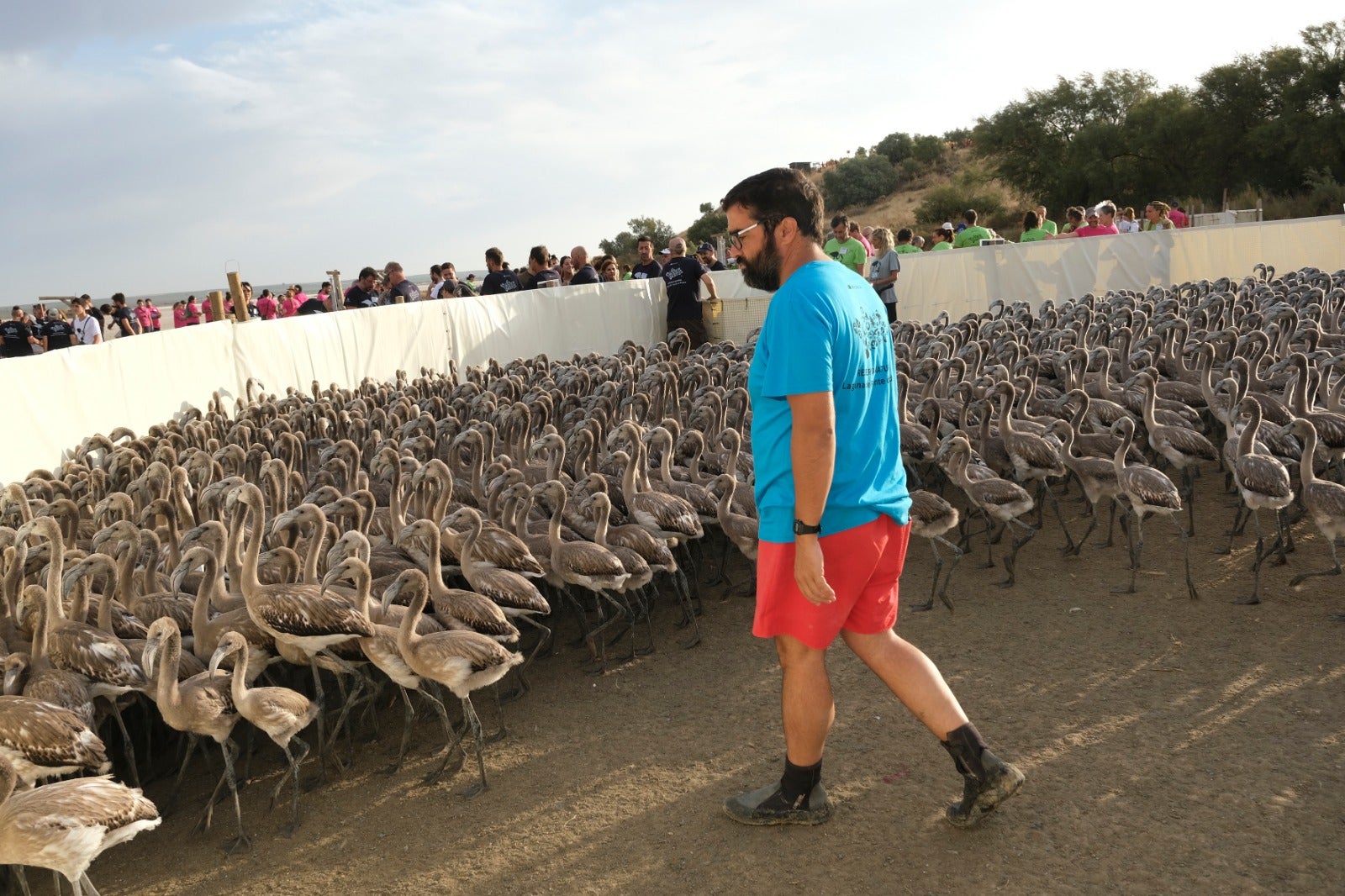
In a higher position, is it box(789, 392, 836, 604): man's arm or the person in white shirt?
the person in white shirt

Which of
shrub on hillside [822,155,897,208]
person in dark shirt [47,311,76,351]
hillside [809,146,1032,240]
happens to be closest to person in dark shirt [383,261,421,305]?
person in dark shirt [47,311,76,351]

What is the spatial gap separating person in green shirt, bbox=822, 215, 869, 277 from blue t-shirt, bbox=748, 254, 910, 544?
11.0m

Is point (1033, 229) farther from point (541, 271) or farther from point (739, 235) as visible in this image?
point (739, 235)

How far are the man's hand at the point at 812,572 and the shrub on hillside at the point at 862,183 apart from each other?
2792 inches

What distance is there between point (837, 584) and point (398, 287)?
1509 centimetres

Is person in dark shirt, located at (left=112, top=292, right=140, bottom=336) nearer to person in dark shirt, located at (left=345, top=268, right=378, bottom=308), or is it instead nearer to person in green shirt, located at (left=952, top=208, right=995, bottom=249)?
person in dark shirt, located at (left=345, top=268, right=378, bottom=308)

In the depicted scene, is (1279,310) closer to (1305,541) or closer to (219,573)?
(1305,541)

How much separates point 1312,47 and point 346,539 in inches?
1958

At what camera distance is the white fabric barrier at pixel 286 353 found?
36.6 feet

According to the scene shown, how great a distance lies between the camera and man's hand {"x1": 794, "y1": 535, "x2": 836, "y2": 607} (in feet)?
13.8

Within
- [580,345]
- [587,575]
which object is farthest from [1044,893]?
[580,345]

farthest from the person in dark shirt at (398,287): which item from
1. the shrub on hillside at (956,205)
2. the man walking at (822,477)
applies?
the shrub on hillside at (956,205)

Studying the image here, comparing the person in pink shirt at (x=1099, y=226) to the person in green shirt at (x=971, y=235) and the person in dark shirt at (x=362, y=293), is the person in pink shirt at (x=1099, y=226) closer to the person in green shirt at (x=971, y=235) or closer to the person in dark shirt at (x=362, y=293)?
the person in green shirt at (x=971, y=235)

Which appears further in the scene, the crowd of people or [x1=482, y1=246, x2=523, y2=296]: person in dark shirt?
[x1=482, y1=246, x2=523, y2=296]: person in dark shirt
